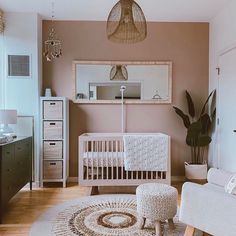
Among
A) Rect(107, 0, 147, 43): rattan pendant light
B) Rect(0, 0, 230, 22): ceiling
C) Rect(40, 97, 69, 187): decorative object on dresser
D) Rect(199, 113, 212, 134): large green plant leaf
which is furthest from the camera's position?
Rect(199, 113, 212, 134): large green plant leaf

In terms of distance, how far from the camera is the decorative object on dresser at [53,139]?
4.14 m

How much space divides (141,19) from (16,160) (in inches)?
85.6

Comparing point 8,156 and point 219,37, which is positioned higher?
point 219,37

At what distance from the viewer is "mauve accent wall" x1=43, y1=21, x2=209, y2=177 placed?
453 cm

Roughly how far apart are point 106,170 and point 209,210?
2.01 meters

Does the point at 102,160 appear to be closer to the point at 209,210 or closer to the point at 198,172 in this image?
the point at 198,172

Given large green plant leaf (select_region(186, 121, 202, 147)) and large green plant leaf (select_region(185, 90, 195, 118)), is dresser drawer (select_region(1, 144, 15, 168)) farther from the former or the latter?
large green plant leaf (select_region(185, 90, 195, 118))

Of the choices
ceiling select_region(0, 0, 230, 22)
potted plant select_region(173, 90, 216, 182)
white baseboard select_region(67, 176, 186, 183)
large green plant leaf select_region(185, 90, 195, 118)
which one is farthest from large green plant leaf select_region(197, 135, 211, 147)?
ceiling select_region(0, 0, 230, 22)

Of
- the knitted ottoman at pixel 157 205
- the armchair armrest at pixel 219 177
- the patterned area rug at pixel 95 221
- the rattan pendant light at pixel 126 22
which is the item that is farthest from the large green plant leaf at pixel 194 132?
the rattan pendant light at pixel 126 22

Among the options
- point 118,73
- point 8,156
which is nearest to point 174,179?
point 118,73

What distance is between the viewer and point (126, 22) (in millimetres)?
2346

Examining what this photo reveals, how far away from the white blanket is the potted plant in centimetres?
79

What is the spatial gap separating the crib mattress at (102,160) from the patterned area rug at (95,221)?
0.47 m

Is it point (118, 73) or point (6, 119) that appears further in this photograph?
point (118, 73)
